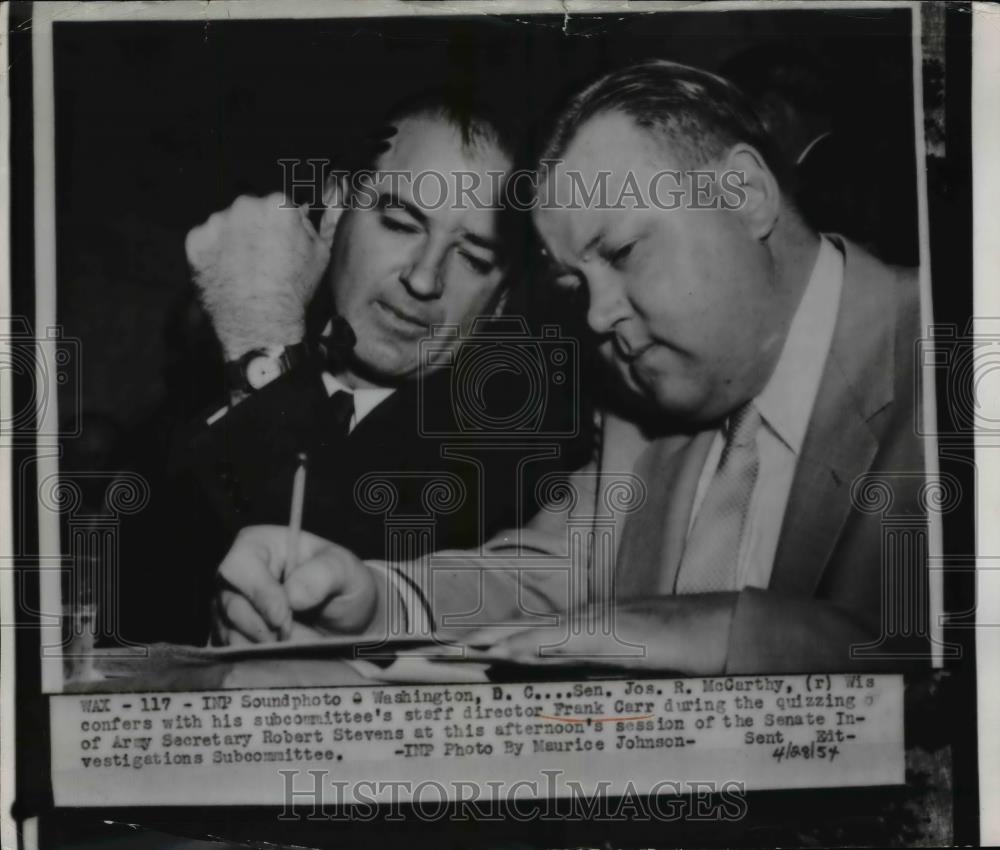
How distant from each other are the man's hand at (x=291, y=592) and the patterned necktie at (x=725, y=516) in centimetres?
102

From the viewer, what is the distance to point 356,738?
3.24 m

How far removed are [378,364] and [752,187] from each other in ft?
4.51

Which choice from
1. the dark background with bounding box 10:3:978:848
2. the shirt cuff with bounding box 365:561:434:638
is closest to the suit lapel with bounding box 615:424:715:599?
the shirt cuff with bounding box 365:561:434:638

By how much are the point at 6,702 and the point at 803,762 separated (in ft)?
8.64

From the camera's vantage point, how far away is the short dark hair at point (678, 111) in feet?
10.8

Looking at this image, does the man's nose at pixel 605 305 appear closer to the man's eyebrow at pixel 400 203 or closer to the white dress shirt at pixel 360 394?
the man's eyebrow at pixel 400 203

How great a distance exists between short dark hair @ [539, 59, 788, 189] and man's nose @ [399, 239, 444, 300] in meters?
0.47

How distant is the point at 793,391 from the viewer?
3.30 m

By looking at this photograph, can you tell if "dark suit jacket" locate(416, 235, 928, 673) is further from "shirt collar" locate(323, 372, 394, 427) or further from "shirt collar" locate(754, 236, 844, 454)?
"shirt collar" locate(323, 372, 394, 427)

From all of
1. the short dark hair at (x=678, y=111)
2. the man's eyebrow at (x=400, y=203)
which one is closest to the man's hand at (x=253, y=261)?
the man's eyebrow at (x=400, y=203)

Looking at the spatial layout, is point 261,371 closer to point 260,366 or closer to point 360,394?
point 260,366

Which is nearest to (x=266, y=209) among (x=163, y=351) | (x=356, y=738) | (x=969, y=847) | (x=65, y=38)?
(x=163, y=351)

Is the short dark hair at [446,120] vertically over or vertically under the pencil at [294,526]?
over

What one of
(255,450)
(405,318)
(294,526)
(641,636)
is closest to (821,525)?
(641,636)
